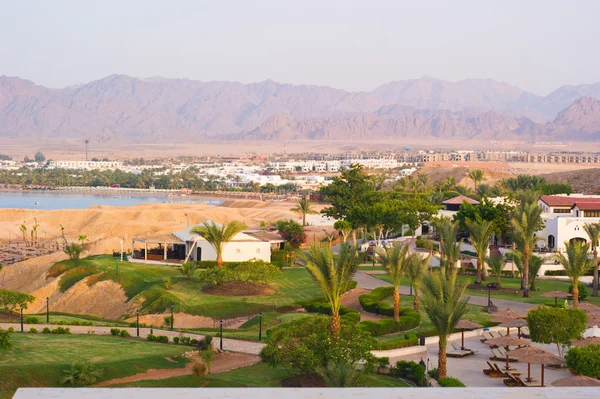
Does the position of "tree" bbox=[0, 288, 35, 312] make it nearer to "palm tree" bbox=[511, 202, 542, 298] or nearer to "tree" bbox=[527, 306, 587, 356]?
→ "tree" bbox=[527, 306, 587, 356]

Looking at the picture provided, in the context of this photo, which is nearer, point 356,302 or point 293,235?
point 356,302

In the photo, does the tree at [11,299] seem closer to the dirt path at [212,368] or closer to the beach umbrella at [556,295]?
the dirt path at [212,368]

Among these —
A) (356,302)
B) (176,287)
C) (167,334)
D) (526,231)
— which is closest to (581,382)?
(167,334)

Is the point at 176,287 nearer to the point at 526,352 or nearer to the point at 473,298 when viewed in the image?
the point at 473,298

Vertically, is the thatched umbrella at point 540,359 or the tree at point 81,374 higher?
the thatched umbrella at point 540,359

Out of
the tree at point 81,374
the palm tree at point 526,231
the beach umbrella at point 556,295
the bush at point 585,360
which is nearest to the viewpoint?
the tree at point 81,374

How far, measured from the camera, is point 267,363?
25.3 metres

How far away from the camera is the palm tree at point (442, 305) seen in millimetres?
23047

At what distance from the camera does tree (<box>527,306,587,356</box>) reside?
1014 inches

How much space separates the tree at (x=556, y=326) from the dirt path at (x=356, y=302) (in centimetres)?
915

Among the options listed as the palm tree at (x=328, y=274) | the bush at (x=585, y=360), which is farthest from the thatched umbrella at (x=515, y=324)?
the palm tree at (x=328, y=274)

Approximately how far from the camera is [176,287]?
1623 inches

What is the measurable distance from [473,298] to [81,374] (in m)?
22.8

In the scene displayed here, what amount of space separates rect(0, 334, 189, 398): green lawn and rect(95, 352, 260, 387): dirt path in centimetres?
21
